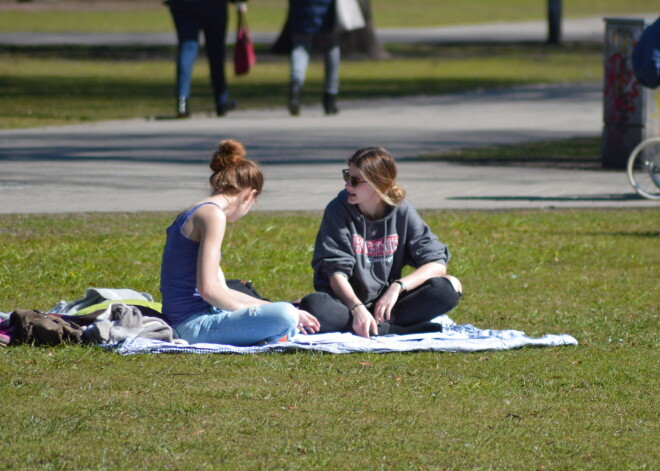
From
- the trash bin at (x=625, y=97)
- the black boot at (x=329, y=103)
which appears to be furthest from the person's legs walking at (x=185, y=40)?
the trash bin at (x=625, y=97)

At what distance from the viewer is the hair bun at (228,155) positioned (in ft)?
20.1

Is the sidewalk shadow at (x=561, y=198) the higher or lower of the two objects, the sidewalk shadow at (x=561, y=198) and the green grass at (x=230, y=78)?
the higher

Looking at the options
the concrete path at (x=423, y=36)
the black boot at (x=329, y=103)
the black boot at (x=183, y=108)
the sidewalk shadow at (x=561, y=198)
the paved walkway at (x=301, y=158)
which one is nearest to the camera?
the paved walkway at (x=301, y=158)

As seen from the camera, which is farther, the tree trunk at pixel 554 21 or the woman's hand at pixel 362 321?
the tree trunk at pixel 554 21

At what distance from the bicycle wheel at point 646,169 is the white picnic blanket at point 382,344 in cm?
513

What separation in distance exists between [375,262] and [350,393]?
1408 millimetres

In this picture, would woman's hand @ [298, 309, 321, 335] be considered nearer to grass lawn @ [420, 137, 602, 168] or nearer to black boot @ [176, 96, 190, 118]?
grass lawn @ [420, 137, 602, 168]

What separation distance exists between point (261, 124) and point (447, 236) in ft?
26.3

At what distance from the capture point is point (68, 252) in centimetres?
891

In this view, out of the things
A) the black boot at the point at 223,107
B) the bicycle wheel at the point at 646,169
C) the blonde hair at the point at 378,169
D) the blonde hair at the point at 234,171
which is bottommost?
the black boot at the point at 223,107

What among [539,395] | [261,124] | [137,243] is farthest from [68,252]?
[261,124]

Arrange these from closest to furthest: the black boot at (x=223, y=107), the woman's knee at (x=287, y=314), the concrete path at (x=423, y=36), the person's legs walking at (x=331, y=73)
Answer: the woman's knee at (x=287, y=314) < the person's legs walking at (x=331, y=73) < the black boot at (x=223, y=107) < the concrete path at (x=423, y=36)

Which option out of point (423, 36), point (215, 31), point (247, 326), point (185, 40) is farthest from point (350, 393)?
point (423, 36)

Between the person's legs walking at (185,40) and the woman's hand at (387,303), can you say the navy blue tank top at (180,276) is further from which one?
the person's legs walking at (185,40)
